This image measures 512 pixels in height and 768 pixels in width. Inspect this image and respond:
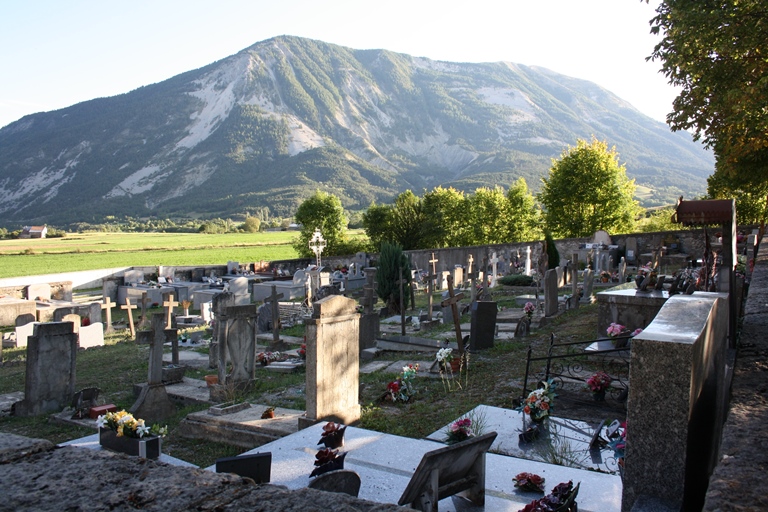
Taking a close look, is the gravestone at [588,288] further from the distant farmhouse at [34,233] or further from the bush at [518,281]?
the distant farmhouse at [34,233]

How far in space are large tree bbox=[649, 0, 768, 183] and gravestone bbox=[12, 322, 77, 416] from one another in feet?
42.9

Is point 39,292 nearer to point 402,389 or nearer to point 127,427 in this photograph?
point 127,427

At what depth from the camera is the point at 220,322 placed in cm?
1047

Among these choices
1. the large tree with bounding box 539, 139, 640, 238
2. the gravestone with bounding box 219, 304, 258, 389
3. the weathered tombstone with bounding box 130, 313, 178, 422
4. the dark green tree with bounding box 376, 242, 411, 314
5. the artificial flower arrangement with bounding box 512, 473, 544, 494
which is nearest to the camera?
the artificial flower arrangement with bounding box 512, 473, 544, 494

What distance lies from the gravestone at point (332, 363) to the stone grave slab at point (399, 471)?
665mm

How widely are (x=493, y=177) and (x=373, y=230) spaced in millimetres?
118738

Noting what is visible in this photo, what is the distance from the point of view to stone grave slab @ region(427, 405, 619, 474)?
5827 millimetres

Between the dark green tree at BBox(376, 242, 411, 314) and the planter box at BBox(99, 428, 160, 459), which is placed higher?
the dark green tree at BBox(376, 242, 411, 314)

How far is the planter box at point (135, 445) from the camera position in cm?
666

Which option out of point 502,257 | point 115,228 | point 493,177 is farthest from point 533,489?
point 493,177

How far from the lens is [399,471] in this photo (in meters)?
5.51

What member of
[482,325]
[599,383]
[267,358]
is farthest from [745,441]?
[267,358]

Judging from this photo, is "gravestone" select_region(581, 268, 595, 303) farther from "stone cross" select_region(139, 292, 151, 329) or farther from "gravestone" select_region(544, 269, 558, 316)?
"stone cross" select_region(139, 292, 151, 329)

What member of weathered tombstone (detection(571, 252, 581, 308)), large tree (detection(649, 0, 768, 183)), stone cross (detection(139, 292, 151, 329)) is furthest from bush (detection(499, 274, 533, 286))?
stone cross (detection(139, 292, 151, 329))
